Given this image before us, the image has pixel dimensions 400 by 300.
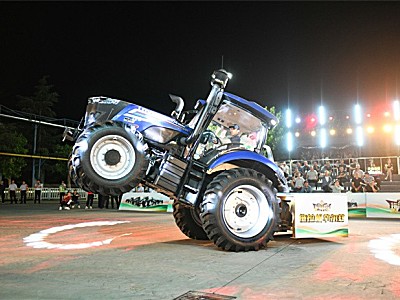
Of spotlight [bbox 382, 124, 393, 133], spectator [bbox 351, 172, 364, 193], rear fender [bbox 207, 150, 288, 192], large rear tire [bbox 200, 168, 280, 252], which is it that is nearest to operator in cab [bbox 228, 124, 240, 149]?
rear fender [bbox 207, 150, 288, 192]

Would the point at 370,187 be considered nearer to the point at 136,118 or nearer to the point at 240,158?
the point at 240,158

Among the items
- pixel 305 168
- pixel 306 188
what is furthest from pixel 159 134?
pixel 305 168

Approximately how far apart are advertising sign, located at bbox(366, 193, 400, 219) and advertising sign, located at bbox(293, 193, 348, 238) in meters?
8.48

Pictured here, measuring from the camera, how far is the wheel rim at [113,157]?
6.51 meters

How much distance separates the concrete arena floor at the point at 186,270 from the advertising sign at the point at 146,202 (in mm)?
11072

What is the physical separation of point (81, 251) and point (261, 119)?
173 inches

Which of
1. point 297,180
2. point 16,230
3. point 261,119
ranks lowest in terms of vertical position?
point 16,230

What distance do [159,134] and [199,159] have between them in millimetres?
980

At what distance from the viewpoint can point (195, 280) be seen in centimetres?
518

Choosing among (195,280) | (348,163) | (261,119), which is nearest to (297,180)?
(348,163)

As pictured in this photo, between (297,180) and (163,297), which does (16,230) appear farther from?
(297,180)

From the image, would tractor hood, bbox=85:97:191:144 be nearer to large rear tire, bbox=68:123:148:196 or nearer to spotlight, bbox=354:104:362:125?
large rear tire, bbox=68:123:148:196

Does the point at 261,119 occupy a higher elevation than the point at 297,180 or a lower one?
higher

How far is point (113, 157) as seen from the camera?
21.5 ft
